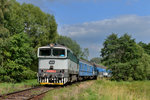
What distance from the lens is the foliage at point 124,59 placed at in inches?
1463

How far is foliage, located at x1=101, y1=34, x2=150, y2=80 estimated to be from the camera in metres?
37.2

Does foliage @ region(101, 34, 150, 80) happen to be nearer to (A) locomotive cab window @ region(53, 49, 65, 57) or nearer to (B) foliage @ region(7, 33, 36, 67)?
(B) foliage @ region(7, 33, 36, 67)

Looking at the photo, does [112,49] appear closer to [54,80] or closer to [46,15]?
[46,15]

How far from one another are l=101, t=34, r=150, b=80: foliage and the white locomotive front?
66.2 ft

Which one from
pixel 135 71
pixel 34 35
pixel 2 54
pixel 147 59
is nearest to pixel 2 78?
pixel 2 54

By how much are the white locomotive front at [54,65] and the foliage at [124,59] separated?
2017 centimetres

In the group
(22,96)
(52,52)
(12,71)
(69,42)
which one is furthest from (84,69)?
(69,42)

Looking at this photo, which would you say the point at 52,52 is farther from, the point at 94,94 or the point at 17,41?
the point at 94,94

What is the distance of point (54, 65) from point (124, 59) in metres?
23.0

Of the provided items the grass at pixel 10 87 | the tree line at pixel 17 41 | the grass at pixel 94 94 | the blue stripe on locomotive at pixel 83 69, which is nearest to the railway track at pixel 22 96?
the grass at pixel 94 94

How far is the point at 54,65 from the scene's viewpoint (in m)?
18.7

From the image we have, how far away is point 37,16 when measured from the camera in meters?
42.6

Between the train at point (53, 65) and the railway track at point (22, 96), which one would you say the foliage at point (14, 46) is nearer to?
the train at point (53, 65)

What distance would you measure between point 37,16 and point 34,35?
14.8ft
